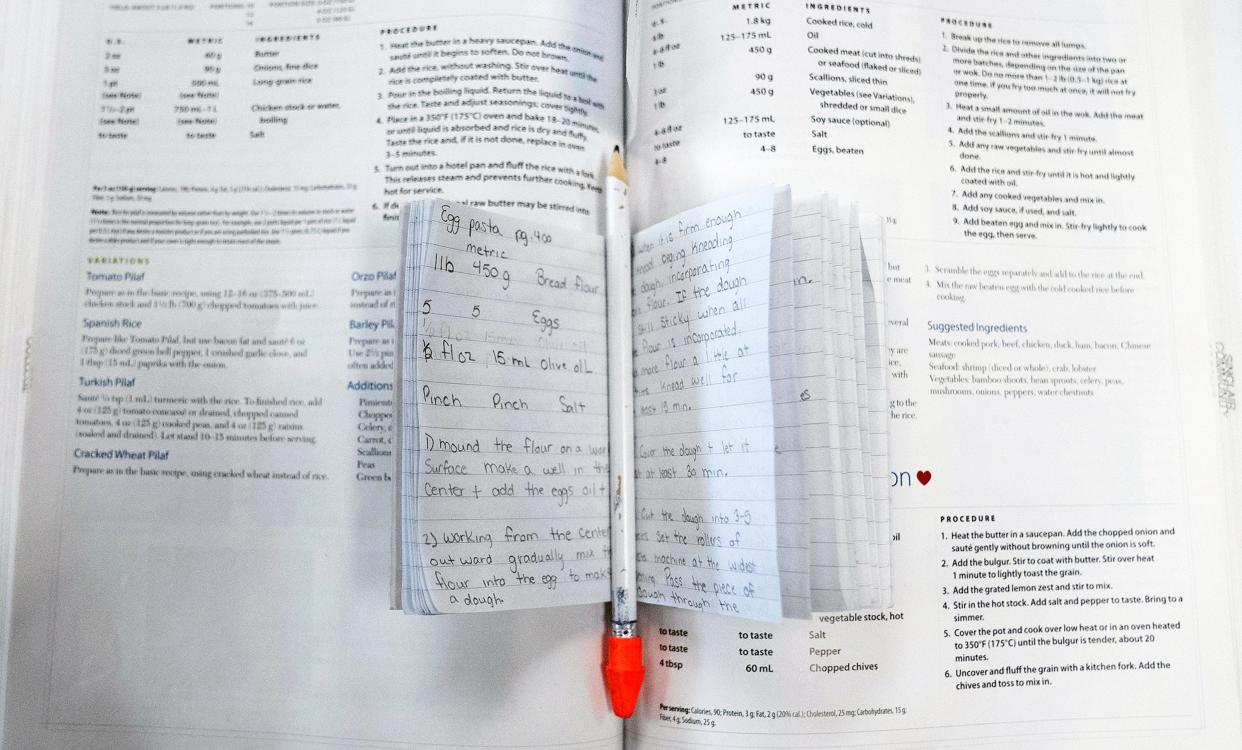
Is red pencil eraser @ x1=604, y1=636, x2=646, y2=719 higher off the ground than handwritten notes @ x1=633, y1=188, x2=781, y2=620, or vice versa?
handwritten notes @ x1=633, y1=188, x2=781, y2=620

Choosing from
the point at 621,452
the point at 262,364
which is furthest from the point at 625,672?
the point at 262,364

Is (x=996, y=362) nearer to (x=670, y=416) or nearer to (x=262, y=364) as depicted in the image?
(x=670, y=416)

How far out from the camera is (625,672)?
0.45 meters

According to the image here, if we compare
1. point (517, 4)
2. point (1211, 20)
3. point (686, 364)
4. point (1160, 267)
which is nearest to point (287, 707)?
point (686, 364)

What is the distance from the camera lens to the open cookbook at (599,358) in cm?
45

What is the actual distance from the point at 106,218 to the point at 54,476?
18 centimetres

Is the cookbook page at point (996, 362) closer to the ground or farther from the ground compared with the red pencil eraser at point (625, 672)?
farther from the ground

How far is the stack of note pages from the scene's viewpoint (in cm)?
41

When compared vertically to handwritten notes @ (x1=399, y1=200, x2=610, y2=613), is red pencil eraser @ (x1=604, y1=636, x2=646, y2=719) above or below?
below

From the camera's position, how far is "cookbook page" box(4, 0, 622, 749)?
1.52 feet

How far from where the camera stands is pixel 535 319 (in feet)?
1.46

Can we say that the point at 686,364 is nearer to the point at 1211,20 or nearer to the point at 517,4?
the point at 517,4

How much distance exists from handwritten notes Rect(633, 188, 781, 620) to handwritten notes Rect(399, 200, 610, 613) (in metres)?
0.03

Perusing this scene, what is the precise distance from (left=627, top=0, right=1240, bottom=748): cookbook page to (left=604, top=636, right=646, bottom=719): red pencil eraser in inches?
0.8
